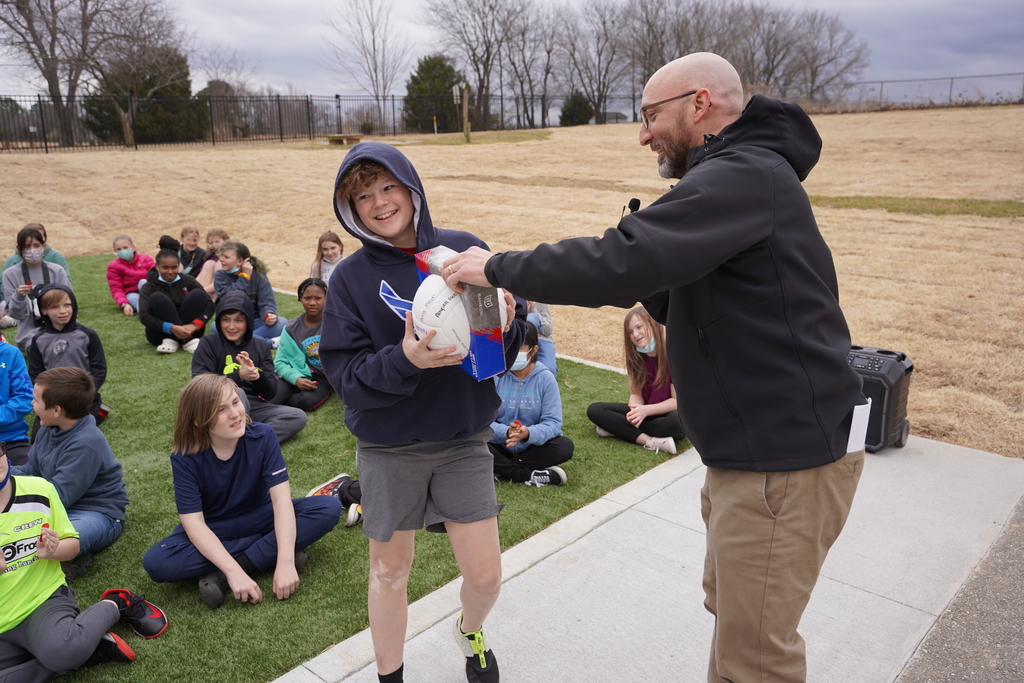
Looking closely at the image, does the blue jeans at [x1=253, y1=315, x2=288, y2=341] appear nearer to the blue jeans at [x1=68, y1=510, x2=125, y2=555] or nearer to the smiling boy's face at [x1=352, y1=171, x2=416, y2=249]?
the blue jeans at [x1=68, y1=510, x2=125, y2=555]

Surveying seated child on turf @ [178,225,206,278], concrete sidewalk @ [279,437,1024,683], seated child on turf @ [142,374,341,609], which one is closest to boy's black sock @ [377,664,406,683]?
concrete sidewalk @ [279,437,1024,683]

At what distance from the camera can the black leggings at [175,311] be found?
827 cm

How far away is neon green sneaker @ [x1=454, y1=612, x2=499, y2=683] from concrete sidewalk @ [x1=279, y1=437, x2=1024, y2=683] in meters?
0.13

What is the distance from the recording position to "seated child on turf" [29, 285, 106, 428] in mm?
5832

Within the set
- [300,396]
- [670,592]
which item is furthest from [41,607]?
[300,396]

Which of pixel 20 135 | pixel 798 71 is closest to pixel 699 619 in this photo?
pixel 20 135

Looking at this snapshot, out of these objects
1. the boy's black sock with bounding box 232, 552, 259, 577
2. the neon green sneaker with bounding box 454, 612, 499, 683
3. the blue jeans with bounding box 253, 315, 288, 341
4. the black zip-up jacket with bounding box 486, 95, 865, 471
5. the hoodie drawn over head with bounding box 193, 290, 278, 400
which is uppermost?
the black zip-up jacket with bounding box 486, 95, 865, 471

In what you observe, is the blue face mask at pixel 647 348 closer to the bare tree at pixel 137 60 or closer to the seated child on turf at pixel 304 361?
the seated child on turf at pixel 304 361

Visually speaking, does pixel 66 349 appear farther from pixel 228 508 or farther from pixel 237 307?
pixel 228 508

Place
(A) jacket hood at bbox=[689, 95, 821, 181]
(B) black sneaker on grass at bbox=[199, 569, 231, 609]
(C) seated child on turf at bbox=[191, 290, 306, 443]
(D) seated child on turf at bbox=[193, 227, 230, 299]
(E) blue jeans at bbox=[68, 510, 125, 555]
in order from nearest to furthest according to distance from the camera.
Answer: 1. (A) jacket hood at bbox=[689, 95, 821, 181]
2. (B) black sneaker on grass at bbox=[199, 569, 231, 609]
3. (E) blue jeans at bbox=[68, 510, 125, 555]
4. (C) seated child on turf at bbox=[191, 290, 306, 443]
5. (D) seated child on turf at bbox=[193, 227, 230, 299]

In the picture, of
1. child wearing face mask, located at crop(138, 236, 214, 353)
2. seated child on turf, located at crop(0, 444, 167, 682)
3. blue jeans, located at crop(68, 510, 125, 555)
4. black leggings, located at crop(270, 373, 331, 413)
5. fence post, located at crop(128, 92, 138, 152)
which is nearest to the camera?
seated child on turf, located at crop(0, 444, 167, 682)

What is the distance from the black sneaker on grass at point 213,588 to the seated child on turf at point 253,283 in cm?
487

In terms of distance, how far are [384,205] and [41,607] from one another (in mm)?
2259

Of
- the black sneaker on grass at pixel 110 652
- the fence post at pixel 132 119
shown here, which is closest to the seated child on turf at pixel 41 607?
the black sneaker on grass at pixel 110 652
